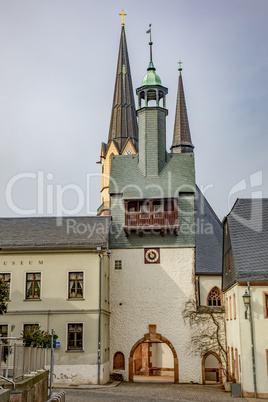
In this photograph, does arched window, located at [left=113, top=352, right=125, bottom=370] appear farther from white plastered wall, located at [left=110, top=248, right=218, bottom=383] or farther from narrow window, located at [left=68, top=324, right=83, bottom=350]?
narrow window, located at [left=68, top=324, right=83, bottom=350]

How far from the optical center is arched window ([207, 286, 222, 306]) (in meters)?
38.1

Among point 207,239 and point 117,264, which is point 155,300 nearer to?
point 117,264

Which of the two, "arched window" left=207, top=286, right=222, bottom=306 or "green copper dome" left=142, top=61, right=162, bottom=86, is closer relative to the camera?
"green copper dome" left=142, top=61, right=162, bottom=86

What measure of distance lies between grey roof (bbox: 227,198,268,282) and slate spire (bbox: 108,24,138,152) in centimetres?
3356

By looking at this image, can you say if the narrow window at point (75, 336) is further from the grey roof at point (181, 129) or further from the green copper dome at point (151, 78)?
the grey roof at point (181, 129)

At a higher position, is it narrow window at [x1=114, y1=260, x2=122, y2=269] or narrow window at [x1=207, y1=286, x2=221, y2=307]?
narrow window at [x1=114, y1=260, x2=122, y2=269]

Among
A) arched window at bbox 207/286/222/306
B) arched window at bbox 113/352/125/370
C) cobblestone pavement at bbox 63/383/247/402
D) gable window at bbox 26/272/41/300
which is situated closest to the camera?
cobblestone pavement at bbox 63/383/247/402

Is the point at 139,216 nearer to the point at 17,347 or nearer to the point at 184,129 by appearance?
the point at 17,347

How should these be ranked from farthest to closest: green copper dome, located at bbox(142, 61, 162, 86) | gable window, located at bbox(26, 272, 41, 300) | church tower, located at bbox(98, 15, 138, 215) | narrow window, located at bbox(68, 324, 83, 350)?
church tower, located at bbox(98, 15, 138, 215) < green copper dome, located at bbox(142, 61, 162, 86) < gable window, located at bbox(26, 272, 41, 300) < narrow window, located at bbox(68, 324, 83, 350)

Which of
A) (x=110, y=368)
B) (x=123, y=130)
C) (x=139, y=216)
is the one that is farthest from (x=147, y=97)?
(x=123, y=130)

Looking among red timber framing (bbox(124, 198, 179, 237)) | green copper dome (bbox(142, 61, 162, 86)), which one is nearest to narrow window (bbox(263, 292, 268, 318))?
red timber framing (bbox(124, 198, 179, 237))

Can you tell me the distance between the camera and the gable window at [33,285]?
31000 millimetres

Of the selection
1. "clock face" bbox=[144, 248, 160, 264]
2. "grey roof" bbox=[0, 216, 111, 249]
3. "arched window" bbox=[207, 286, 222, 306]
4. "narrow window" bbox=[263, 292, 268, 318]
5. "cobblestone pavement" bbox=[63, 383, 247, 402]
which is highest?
"grey roof" bbox=[0, 216, 111, 249]

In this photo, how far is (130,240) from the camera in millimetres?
33875
